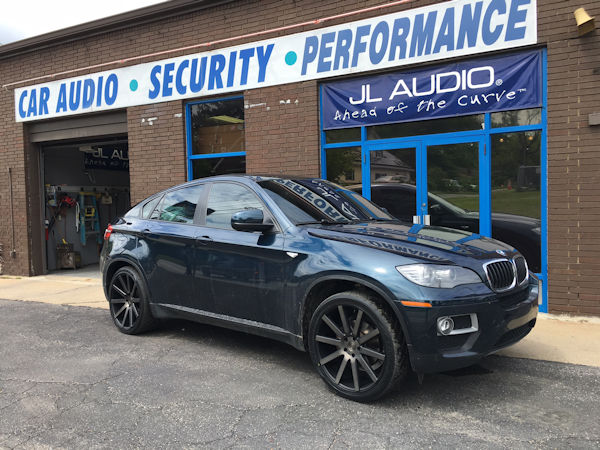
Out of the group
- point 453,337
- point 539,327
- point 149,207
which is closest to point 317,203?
point 453,337

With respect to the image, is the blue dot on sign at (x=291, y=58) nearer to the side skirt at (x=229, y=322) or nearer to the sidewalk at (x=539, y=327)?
A: the side skirt at (x=229, y=322)

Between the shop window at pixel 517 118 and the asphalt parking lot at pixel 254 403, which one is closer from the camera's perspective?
the asphalt parking lot at pixel 254 403

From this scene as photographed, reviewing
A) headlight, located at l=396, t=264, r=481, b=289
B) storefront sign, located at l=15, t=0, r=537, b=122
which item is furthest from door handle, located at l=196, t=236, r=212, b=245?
storefront sign, located at l=15, t=0, r=537, b=122

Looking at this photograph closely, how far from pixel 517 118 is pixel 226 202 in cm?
418

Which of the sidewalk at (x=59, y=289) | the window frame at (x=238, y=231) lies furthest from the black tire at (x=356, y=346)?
the sidewalk at (x=59, y=289)

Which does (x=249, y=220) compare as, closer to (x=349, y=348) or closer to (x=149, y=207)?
(x=349, y=348)

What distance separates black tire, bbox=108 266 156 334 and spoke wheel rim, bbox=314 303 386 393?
2.37 metres

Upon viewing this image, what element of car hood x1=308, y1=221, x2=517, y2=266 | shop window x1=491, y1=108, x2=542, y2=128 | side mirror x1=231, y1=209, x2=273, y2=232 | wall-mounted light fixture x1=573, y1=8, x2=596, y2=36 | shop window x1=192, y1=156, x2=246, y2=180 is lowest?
car hood x1=308, y1=221, x2=517, y2=266

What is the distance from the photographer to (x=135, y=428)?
126 inches

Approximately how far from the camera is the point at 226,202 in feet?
15.3

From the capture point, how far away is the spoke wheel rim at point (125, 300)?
5.33m

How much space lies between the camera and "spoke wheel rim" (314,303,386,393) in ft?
11.3

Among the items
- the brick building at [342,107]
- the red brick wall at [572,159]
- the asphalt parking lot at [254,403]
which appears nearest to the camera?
the asphalt parking lot at [254,403]

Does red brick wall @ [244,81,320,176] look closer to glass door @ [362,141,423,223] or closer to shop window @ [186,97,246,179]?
shop window @ [186,97,246,179]
